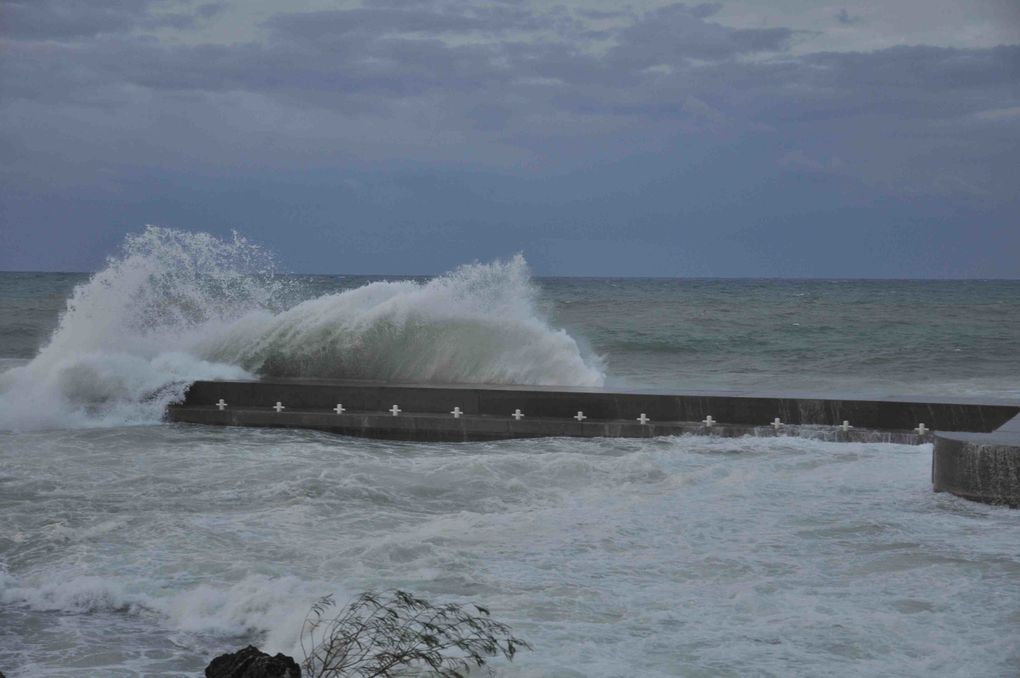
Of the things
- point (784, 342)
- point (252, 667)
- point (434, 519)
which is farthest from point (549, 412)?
point (784, 342)

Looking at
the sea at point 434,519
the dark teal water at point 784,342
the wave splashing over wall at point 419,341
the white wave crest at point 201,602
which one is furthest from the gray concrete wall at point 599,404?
the white wave crest at point 201,602

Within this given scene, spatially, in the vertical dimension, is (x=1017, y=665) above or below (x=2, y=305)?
below

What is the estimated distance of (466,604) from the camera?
518 cm

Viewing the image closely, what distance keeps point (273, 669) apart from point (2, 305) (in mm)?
42436

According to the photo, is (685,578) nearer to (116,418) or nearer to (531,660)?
(531,660)

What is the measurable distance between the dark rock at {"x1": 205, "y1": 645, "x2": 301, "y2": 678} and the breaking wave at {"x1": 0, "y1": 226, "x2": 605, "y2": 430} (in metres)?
8.99

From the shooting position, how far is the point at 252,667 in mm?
3004

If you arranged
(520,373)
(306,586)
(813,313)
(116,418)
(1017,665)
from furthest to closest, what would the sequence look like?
(813,313) < (520,373) < (116,418) < (306,586) < (1017,665)

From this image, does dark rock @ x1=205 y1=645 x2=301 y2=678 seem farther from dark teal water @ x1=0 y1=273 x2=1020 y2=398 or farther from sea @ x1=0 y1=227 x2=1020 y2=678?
dark teal water @ x1=0 y1=273 x2=1020 y2=398

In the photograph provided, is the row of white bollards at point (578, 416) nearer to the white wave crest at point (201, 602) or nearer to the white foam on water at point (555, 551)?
the white foam on water at point (555, 551)

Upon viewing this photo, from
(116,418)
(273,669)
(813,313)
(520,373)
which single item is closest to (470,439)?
(520,373)

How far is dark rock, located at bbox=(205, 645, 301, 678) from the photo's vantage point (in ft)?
9.81

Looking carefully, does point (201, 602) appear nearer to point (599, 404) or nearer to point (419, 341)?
point (599, 404)

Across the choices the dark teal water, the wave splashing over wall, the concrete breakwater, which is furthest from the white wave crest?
the dark teal water
